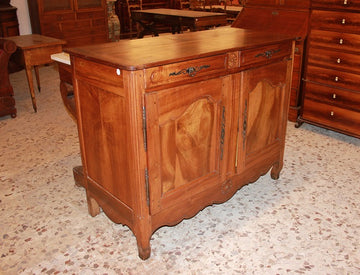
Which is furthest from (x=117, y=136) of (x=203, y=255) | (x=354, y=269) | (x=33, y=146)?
(x=33, y=146)

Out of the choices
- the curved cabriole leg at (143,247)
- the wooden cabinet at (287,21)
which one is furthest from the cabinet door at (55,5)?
the curved cabriole leg at (143,247)

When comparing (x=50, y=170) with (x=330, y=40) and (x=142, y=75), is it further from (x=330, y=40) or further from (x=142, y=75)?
(x=330, y=40)

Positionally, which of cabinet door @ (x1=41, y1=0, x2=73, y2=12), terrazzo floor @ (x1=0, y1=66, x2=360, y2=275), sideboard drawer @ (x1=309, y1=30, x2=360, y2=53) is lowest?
terrazzo floor @ (x1=0, y1=66, x2=360, y2=275)

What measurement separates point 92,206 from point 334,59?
2.40 m

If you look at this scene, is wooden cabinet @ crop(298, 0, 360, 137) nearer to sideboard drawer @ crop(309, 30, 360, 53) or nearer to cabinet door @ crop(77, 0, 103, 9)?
sideboard drawer @ crop(309, 30, 360, 53)

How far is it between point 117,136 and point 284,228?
116 centimetres

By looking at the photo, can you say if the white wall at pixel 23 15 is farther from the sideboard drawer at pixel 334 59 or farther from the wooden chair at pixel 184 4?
the sideboard drawer at pixel 334 59

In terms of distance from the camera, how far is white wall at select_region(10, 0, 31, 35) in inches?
238

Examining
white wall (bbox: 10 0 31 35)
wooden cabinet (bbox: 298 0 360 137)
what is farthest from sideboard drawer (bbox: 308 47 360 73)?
white wall (bbox: 10 0 31 35)

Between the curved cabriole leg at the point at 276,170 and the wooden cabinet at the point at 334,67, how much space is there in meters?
0.98

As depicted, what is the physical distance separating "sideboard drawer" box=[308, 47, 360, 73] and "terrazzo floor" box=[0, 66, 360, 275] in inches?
28.0

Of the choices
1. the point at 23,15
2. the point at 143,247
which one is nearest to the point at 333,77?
the point at 143,247

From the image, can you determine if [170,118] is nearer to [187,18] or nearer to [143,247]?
[143,247]

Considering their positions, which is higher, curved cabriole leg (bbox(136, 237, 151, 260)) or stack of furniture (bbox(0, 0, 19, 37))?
stack of furniture (bbox(0, 0, 19, 37))
